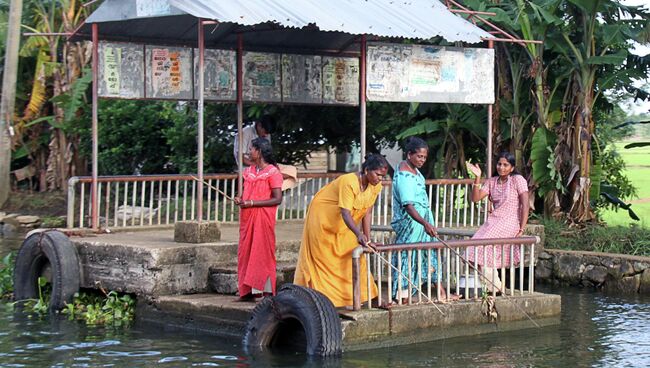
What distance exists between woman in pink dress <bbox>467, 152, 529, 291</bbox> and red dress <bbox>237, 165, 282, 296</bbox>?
2.00 meters

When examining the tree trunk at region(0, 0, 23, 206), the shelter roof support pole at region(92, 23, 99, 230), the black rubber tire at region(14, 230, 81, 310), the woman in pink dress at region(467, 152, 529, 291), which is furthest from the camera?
the tree trunk at region(0, 0, 23, 206)

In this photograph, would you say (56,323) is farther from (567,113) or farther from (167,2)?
(567,113)

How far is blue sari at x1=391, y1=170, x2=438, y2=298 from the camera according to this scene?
10.4 m

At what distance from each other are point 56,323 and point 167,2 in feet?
11.7

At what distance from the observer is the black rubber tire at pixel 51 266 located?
12.3 m

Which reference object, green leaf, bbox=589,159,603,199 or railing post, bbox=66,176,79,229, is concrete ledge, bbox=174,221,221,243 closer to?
railing post, bbox=66,176,79,229

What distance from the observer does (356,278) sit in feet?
33.0

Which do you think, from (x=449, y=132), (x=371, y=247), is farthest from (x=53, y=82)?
(x=371, y=247)

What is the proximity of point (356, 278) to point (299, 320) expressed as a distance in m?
0.64

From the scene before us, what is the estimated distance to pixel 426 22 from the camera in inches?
533

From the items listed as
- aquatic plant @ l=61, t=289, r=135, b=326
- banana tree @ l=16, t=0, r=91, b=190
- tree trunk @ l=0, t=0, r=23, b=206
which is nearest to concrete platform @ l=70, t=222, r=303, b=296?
aquatic plant @ l=61, t=289, r=135, b=326

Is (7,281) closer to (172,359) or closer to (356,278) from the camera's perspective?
(172,359)

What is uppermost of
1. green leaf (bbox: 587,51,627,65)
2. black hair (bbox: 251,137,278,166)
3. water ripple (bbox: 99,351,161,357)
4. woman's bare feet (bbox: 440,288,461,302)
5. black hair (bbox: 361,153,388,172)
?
green leaf (bbox: 587,51,627,65)

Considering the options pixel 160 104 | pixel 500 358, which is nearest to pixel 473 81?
pixel 500 358
